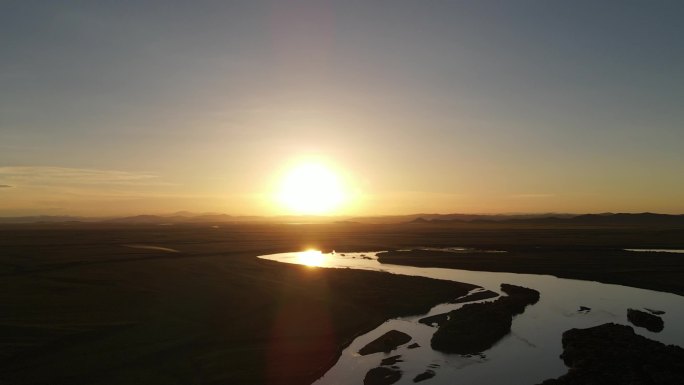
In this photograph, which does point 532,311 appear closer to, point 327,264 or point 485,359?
point 485,359

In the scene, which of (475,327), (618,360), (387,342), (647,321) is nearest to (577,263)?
(647,321)

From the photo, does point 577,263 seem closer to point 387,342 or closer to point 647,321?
point 647,321

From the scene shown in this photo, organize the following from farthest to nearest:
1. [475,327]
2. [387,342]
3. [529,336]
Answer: [529,336] → [475,327] → [387,342]

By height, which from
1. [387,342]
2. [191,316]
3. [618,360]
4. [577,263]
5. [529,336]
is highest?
[577,263]

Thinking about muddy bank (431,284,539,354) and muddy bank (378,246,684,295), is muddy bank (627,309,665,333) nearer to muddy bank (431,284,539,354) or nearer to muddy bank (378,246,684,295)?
muddy bank (431,284,539,354)

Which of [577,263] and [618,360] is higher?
[577,263]

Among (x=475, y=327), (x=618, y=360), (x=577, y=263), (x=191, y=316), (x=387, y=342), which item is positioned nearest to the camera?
(x=618, y=360)

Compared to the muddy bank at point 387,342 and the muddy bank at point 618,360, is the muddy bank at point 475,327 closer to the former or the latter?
the muddy bank at point 387,342

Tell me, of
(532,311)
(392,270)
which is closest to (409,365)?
(532,311)
